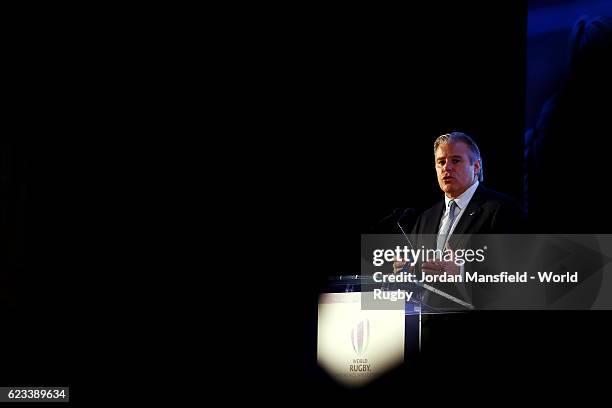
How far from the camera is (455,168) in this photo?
10.4 ft

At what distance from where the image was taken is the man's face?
3.14 metres

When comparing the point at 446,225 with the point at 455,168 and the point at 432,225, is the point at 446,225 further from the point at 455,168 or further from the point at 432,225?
the point at 455,168

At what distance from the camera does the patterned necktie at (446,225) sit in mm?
3050

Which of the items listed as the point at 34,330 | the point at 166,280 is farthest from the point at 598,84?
the point at 34,330

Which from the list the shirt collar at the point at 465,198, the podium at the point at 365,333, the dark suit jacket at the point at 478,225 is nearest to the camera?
the podium at the point at 365,333

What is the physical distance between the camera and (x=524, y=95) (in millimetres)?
4016

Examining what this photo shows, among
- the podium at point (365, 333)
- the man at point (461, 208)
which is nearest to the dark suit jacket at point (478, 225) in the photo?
the man at point (461, 208)

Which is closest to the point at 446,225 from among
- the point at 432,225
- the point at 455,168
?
the point at 432,225

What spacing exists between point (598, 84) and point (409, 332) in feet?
6.63

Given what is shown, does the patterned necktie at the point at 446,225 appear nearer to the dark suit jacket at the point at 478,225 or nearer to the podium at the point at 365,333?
the dark suit jacket at the point at 478,225

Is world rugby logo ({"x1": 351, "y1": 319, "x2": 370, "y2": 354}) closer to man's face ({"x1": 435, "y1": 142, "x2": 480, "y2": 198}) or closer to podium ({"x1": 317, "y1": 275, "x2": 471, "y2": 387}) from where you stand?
podium ({"x1": 317, "y1": 275, "x2": 471, "y2": 387})

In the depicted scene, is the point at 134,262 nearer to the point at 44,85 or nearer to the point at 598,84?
the point at 44,85

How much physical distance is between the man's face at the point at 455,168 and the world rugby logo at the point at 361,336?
0.80 m

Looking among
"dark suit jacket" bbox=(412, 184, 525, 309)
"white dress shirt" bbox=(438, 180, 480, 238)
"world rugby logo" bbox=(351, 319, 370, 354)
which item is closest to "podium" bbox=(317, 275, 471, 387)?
"world rugby logo" bbox=(351, 319, 370, 354)
